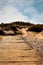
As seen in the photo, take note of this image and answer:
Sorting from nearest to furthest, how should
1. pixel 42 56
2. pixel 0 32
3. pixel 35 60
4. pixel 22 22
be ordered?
pixel 35 60
pixel 42 56
pixel 0 32
pixel 22 22

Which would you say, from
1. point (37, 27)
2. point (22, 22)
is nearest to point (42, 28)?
point (37, 27)

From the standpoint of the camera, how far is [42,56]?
498 cm

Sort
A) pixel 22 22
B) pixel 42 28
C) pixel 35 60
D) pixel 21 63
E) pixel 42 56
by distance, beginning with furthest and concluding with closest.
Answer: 1. pixel 22 22
2. pixel 42 28
3. pixel 42 56
4. pixel 35 60
5. pixel 21 63

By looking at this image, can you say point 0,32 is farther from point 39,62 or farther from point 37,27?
point 39,62

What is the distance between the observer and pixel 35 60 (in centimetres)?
452

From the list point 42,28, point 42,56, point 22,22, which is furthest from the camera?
point 22,22

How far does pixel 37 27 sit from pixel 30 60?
13794 mm

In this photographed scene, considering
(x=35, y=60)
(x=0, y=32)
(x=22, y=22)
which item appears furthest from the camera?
(x=22, y=22)

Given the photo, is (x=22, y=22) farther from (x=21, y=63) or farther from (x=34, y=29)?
(x=21, y=63)

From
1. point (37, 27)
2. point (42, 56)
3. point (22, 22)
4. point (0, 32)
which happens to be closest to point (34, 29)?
point (37, 27)

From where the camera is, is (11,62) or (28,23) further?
(28,23)

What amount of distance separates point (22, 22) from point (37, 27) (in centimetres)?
1973

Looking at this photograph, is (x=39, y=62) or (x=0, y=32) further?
(x=0, y=32)

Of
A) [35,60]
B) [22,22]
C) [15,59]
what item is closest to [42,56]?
[35,60]
